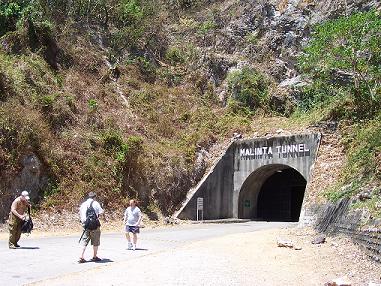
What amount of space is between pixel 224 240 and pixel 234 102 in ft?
51.0

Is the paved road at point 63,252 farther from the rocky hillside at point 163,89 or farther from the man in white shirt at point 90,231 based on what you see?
the rocky hillside at point 163,89

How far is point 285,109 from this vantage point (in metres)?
28.6

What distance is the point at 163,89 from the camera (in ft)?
93.2

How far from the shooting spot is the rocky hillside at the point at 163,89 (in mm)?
19422

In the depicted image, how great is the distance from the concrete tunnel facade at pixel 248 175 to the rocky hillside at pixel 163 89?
87cm

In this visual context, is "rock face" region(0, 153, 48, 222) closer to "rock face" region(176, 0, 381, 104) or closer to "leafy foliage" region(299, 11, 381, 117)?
"leafy foliage" region(299, 11, 381, 117)

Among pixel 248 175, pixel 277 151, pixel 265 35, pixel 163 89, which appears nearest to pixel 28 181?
pixel 248 175

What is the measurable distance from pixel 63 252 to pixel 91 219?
Answer: 2190 mm

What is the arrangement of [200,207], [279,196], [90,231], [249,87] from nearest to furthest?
[90,231] → [200,207] → [279,196] → [249,87]

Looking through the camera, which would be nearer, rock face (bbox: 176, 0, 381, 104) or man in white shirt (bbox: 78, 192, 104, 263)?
man in white shirt (bbox: 78, 192, 104, 263)

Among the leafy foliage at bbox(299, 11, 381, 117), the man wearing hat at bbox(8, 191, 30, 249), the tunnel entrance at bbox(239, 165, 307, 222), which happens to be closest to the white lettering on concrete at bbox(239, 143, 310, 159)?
the tunnel entrance at bbox(239, 165, 307, 222)

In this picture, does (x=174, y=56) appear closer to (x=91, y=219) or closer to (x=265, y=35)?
(x=265, y=35)

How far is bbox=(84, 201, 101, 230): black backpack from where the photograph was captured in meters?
10.1

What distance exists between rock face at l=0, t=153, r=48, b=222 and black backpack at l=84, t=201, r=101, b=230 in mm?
8463
